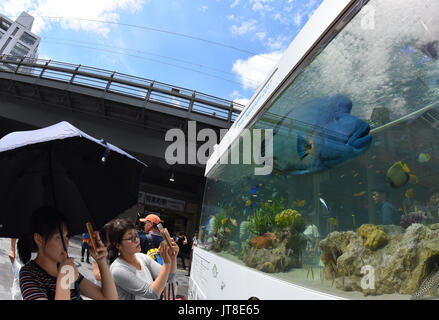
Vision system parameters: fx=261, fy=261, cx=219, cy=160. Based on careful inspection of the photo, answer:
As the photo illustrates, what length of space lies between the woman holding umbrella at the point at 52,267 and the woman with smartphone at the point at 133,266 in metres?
0.41

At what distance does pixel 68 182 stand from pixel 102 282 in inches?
29.5

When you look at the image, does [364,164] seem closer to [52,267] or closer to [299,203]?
[299,203]

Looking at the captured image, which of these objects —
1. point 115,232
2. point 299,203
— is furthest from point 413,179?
point 115,232

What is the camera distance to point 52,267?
1274 millimetres

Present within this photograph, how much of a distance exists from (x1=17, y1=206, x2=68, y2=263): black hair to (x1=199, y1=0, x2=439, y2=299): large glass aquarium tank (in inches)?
58.1

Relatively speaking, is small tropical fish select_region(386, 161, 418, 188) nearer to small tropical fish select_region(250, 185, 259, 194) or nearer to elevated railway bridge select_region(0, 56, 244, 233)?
small tropical fish select_region(250, 185, 259, 194)

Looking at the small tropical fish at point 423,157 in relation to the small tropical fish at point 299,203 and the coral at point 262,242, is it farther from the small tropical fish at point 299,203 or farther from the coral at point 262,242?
the coral at point 262,242

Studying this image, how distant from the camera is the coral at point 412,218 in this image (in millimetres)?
1181

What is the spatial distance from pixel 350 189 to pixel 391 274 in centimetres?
49

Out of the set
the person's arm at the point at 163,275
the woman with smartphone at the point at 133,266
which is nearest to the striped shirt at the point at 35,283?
the woman with smartphone at the point at 133,266

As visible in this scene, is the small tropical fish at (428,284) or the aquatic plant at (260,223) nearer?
the small tropical fish at (428,284)

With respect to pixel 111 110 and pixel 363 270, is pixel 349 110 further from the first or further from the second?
pixel 111 110

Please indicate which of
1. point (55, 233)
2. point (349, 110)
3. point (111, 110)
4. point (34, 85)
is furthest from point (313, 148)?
point (34, 85)

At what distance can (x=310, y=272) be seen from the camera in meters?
1.69
